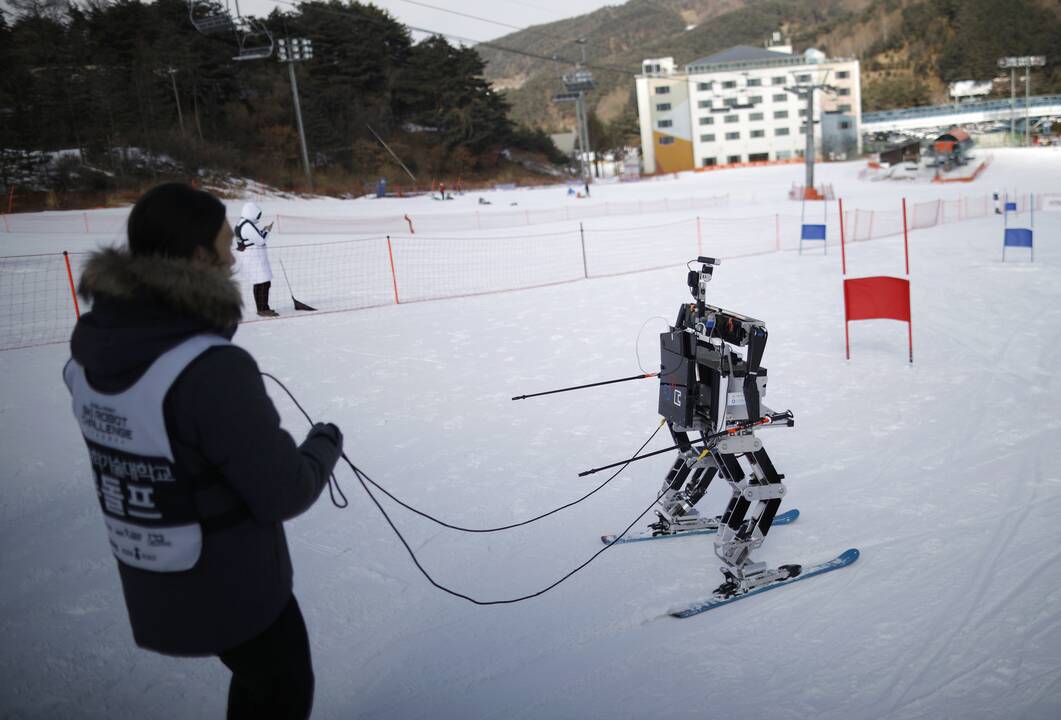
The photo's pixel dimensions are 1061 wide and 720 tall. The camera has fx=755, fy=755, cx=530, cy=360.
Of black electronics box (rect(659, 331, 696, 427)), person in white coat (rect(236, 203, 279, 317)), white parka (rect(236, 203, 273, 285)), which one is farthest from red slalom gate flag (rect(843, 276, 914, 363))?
white parka (rect(236, 203, 273, 285))

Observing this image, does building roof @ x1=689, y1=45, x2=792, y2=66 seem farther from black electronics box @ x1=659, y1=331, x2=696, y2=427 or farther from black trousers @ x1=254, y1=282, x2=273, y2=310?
black electronics box @ x1=659, y1=331, x2=696, y2=427

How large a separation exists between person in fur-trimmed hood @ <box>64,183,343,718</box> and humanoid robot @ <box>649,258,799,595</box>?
2.58 meters

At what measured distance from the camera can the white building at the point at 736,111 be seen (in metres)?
79.6

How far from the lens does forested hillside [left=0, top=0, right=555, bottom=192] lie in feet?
105

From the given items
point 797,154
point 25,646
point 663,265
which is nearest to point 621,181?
point 797,154

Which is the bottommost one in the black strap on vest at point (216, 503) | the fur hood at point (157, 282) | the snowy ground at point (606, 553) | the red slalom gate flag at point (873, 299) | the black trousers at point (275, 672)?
the snowy ground at point (606, 553)

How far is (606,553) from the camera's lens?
4.93m

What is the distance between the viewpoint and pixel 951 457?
618 cm

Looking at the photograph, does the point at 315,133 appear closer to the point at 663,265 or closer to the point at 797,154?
the point at 663,265

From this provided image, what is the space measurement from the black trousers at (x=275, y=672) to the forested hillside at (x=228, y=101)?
757 inches

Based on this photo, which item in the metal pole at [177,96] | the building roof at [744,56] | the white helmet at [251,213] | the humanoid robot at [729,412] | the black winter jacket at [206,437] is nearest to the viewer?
the black winter jacket at [206,437]

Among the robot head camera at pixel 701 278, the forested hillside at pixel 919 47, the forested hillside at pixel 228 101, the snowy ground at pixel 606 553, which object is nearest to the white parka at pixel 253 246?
the snowy ground at pixel 606 553

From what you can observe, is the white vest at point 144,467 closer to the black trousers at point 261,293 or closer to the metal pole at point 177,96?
the black trousers at point 261,293

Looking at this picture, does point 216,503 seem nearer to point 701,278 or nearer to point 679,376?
point 679,376
